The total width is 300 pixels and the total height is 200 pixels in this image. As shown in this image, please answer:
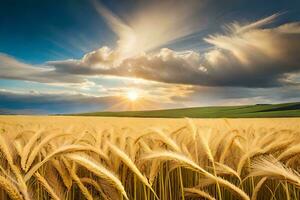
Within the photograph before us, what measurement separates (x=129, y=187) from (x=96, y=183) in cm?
27

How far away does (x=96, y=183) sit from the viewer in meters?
2.71

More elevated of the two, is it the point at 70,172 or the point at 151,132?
the point at 151,132

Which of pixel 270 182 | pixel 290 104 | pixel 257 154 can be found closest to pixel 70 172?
pixel 257 154

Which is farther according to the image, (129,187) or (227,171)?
(129,187)

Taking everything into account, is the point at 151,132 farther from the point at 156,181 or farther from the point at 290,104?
the point at 290,104

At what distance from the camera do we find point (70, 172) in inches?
104

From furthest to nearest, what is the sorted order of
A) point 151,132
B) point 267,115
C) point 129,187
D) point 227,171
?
point 267,115 < point 151,132 < point 129,187 < point 227,171

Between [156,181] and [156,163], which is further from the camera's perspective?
[156,181]

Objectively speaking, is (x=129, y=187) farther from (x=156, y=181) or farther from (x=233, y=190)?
(x=233, y=190)

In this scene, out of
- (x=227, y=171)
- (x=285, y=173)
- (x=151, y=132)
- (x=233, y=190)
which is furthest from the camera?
(x=151, y=132)

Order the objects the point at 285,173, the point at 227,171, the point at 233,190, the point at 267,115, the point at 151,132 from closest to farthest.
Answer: the point at 285,173 → the point at 233,190 → the point at 227,171 → the point at 151,132 → the point at 267,115

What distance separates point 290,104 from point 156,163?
90.3 m

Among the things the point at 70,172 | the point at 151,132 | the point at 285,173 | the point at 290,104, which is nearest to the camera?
the point at 285,173

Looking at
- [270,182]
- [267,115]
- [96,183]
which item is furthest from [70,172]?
[267,115]
